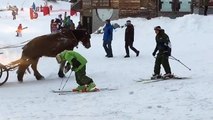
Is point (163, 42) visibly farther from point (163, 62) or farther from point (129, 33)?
point (129, 33)

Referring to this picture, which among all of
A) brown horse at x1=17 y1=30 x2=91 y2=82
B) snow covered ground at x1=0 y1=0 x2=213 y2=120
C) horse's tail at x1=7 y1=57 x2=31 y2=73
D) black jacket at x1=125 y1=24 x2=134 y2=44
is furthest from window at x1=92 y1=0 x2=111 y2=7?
horse's tail at x1=7 y1=57 x2=31 y2=73

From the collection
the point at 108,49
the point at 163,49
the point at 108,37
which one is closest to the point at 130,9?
the point at 108,37

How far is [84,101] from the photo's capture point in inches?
441

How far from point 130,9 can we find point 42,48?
19968mm

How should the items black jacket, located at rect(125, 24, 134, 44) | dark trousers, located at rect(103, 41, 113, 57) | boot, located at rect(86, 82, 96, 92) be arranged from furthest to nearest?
1. dark trousers, located at rect(103, 41, 113, 57)
2. black jacket, located at rect(125, 24, 134, 44)
3. boot, located at rect(86, 82, 96, 92)

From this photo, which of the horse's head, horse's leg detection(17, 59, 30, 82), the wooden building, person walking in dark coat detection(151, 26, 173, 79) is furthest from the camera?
the wooden building

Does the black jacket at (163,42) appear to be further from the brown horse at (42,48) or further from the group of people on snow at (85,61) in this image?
the brown horse at (42,48)

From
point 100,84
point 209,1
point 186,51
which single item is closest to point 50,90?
point 100,84

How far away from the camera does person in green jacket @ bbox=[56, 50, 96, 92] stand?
41.4 feet

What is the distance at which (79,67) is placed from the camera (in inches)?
501

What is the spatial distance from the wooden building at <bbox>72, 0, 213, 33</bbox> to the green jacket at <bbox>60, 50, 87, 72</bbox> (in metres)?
18.6

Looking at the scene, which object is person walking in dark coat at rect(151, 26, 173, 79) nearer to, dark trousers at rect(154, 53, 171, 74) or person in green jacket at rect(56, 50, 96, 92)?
dark trousers at rect(154, 53, 171, 74)

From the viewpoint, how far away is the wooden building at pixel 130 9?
32.2m

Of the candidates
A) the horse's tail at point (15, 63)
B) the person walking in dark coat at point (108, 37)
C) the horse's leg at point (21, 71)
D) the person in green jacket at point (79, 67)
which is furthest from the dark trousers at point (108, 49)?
the person in green jacket at point (79, 67)
